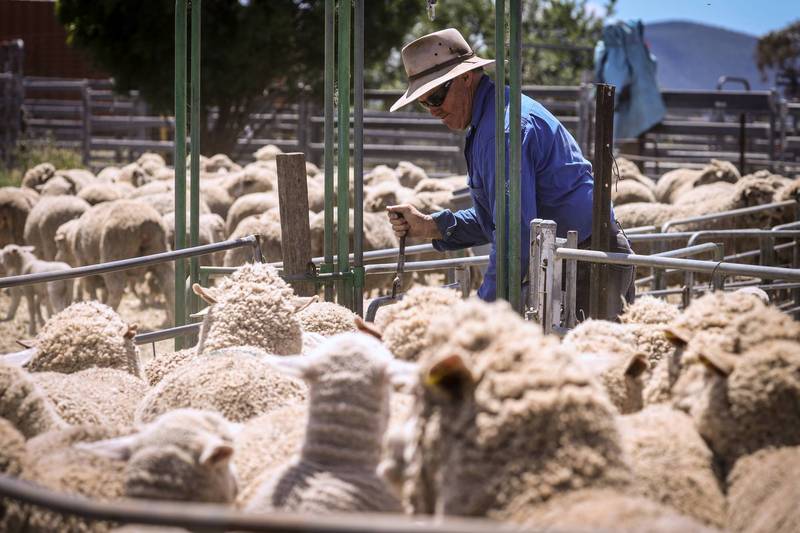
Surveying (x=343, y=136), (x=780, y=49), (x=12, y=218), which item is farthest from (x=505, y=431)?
(x=780, y=49)

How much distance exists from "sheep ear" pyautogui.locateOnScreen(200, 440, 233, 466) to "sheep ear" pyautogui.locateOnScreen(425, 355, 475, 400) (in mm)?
439

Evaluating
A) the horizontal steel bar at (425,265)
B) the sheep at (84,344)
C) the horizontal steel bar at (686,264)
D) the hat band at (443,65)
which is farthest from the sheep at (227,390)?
the horizontal steel bar at (425,265)

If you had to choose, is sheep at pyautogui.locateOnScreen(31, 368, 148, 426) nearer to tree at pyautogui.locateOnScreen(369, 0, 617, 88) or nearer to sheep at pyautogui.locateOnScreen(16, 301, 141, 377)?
sheep at pyautogui.locateOnScreen(16, 301, 141, 377)

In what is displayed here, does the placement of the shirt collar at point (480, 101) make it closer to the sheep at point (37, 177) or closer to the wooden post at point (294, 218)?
the wooden post at point (294, 218)

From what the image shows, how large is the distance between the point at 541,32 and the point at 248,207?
91.0 feet

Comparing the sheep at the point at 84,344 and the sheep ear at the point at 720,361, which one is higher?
the sheep ear at the point at 720,361

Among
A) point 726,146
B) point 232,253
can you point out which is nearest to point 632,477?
point 232,253

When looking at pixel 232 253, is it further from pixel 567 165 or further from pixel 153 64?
pixel 153 64

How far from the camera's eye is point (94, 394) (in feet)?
9.79

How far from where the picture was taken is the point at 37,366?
336cm

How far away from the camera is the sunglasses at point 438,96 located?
4.31 metres

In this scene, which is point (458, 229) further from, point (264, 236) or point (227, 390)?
point (264, 236)

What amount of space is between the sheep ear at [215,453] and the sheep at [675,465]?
0.76m

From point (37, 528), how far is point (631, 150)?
59.1ft
